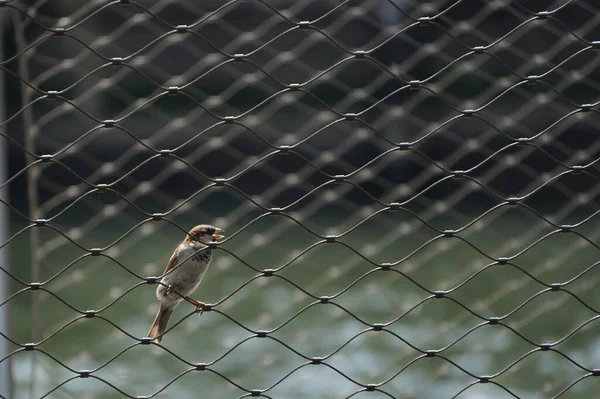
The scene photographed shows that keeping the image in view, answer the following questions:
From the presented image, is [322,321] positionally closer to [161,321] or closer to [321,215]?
[321,215]

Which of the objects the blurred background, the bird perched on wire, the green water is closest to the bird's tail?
the bird perched on wire

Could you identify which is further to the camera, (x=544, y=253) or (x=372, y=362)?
(x=544, y=253)

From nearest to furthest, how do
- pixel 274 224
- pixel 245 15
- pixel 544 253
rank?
1. pixel 544 253
2. pixel 274 224
3. pixel 245 15

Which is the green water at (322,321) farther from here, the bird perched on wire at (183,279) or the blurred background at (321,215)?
the bird perched on wire at (183,279)

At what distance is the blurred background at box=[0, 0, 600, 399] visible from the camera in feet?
11.6

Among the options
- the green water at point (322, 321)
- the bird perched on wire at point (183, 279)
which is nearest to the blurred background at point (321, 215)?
the green water at point (322, 321)

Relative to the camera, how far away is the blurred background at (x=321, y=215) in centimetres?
355

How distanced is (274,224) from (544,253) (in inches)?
69.6

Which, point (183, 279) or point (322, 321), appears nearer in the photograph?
point (183, 279)

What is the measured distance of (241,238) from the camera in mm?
5211

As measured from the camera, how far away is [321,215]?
589 cm

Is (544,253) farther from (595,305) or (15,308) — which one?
(15,308)

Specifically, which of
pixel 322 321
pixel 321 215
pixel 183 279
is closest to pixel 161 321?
pixel 183 279

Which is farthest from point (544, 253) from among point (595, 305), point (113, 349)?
point (113, 349)
